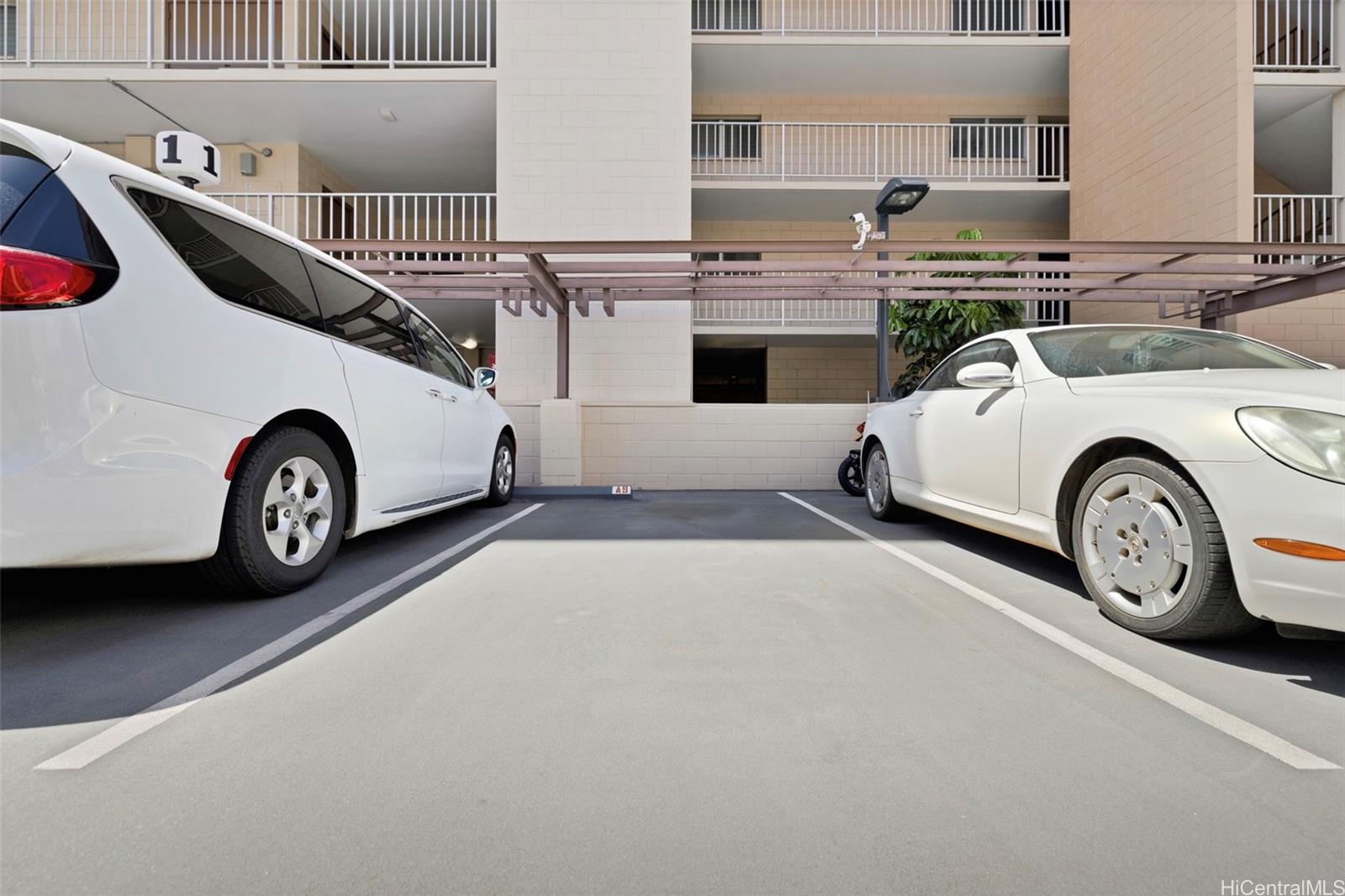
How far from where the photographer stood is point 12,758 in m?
1.53

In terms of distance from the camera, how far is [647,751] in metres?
1.60

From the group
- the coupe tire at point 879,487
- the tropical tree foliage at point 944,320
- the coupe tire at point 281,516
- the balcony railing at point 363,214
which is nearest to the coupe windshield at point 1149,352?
the coupe tire at point 879,487

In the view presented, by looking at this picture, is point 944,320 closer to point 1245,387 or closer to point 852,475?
point 852,475

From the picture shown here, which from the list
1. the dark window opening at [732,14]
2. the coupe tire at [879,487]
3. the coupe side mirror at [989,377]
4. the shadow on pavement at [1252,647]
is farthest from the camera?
the dark window opening at [732,14]

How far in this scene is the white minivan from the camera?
1.93 m

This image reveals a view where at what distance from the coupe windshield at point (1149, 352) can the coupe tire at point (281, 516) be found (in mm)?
3918

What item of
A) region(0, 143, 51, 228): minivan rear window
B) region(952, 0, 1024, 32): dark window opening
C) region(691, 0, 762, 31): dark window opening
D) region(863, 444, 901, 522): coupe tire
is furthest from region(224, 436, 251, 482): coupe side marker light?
region(952, 0, 1024, 32): dark window opening

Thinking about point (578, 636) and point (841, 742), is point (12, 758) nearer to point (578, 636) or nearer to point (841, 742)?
point (578, 636)

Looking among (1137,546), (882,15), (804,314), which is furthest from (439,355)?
(882,15)

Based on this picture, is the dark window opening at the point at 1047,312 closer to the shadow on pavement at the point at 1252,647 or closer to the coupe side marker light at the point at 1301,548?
the shadow on pavement at the point at 1252,647

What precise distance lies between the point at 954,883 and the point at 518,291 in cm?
735

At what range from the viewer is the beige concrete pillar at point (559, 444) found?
7.69 meters

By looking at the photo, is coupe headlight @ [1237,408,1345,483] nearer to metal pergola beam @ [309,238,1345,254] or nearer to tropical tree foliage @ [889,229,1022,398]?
metal pergola beam @ [309,238,1345,254]

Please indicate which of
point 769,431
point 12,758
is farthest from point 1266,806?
point 769,431
